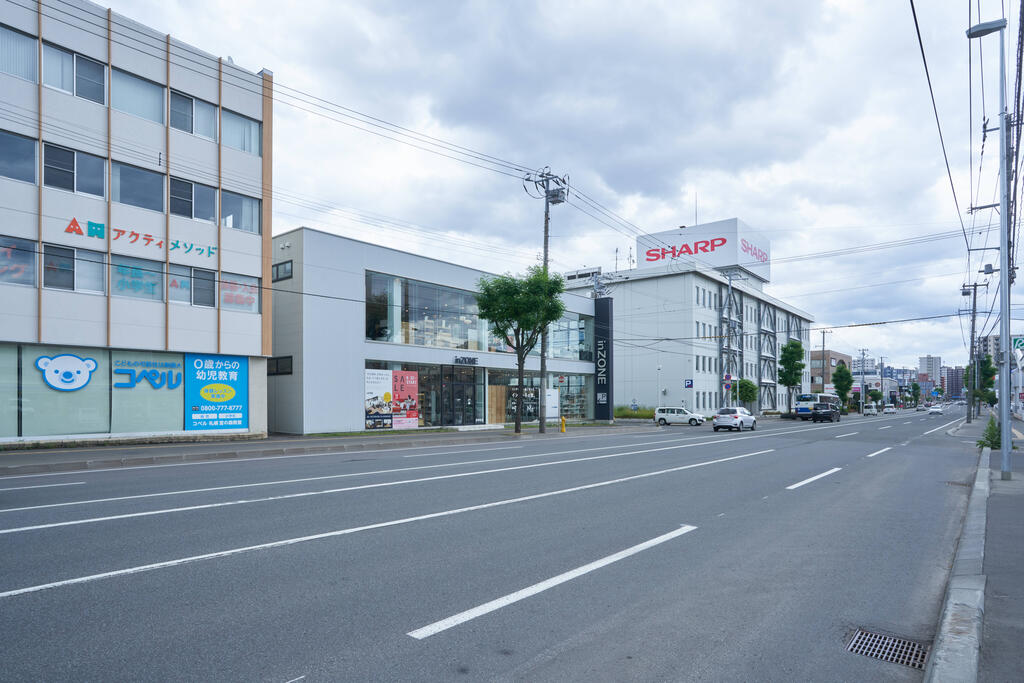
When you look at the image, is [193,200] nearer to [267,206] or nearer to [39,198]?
[267,206]

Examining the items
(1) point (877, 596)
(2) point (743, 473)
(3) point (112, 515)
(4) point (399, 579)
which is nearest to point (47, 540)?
(3) point (112, 515)

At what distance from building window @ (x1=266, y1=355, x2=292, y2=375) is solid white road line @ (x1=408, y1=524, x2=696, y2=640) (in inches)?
928

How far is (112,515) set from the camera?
8.35m

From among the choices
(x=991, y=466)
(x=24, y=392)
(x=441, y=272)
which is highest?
(x=441, y=272)

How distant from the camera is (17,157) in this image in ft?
63.4

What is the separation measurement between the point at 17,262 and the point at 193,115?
26.4 ft

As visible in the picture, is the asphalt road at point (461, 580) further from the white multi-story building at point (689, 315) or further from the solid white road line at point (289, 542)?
the white multi-story building at point (689, 315)

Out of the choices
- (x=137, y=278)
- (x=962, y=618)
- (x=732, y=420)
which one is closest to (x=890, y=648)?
(x=962, y=618)

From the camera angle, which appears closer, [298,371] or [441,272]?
[298,371]

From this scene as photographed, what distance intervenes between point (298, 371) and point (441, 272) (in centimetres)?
986

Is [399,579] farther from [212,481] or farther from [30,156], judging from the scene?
[30,156]

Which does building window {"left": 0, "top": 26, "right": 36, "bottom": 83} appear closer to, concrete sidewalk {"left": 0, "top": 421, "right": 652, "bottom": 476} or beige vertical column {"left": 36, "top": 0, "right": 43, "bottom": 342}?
beige vertical column {"left": 36, "top": 0, "right": 43, "bottom": 342}

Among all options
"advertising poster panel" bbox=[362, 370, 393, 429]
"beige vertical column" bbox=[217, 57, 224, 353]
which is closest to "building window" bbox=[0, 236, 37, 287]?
"beige vertical column" bbox=[217, 57, 224, 353]

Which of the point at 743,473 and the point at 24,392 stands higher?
the point at 24,392
